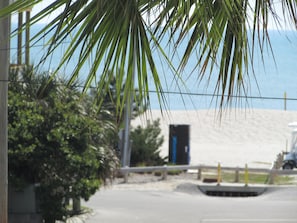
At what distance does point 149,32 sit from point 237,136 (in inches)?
2769

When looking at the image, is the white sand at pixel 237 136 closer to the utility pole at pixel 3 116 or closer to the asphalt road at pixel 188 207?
the asphalt road at pixel 188 207

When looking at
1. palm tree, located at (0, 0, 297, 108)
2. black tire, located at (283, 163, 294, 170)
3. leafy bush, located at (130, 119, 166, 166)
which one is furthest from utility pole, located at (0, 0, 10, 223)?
black tire, located at (283, 163, 294, 170)

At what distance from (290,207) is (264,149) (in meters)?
36.9

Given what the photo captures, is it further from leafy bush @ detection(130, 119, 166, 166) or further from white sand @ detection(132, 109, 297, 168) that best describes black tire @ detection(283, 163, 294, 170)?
white sand @ detection(132, 109, 297, 168)

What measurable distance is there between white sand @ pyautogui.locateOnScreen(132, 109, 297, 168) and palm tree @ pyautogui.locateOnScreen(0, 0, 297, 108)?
4728 cm

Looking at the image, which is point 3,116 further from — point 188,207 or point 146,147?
point 146,147

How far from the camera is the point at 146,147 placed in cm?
4419

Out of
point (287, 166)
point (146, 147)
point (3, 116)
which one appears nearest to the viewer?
point (3, 116)

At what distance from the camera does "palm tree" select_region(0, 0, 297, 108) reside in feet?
16.3

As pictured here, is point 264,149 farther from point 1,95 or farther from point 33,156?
point 1,95

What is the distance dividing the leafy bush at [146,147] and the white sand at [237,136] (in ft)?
30.7

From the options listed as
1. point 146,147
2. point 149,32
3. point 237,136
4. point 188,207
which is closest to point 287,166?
point 146,147

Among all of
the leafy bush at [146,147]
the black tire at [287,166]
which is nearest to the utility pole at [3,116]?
the leafy bush at [146,147]

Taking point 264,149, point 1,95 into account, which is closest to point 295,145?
point 264,149
